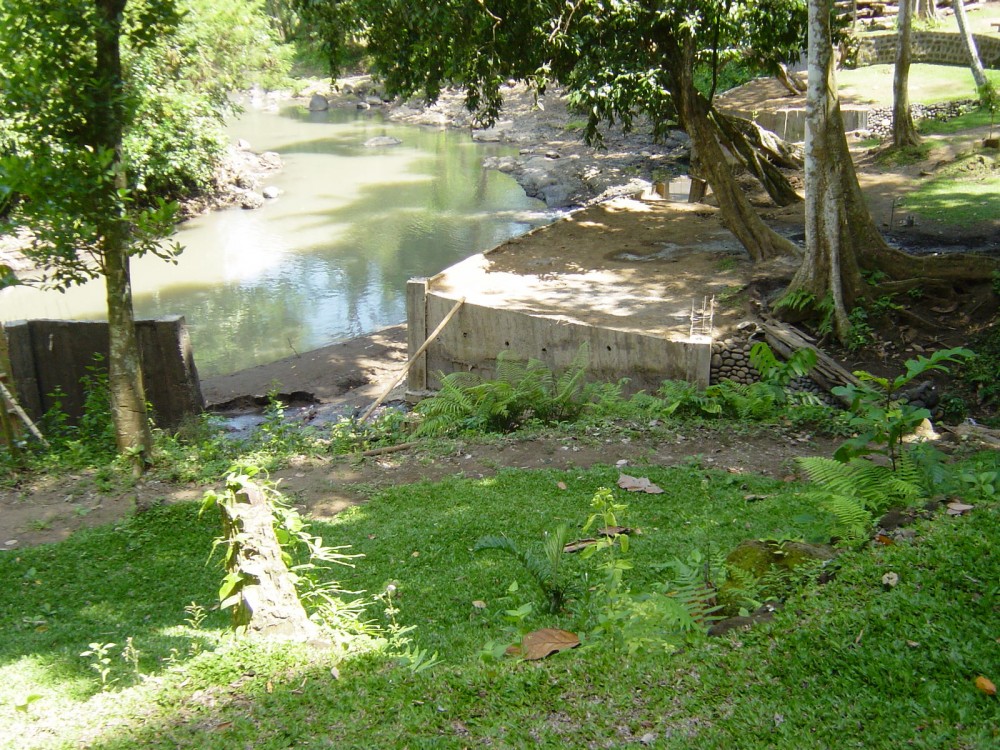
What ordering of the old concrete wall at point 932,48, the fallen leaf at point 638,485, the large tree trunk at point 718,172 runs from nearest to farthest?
the fallen leaf at point 638,485 < the large tree trunk at point 718,172 < the old concrete wall at point 932,48

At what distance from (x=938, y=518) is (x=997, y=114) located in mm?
22137

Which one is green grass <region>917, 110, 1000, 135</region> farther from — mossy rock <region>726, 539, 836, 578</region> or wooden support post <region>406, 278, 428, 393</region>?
mossy rock <region>726, 539, 836, 578</region>

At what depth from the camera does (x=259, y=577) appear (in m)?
5.05

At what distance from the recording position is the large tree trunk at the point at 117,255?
342 inches

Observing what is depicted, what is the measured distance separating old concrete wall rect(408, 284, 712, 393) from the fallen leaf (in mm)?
4922

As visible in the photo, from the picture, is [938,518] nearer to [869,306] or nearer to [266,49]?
[869,306]

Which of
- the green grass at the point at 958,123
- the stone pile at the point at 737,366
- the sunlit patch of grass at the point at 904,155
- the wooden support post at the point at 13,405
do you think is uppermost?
the green grass at the point at 958,123

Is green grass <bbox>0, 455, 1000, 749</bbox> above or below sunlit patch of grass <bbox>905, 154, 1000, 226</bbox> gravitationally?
below

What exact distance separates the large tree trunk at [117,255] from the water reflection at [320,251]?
976 centimetres

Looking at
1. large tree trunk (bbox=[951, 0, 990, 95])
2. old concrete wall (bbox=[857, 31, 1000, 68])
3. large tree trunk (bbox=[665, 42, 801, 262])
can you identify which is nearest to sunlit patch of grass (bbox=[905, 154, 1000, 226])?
large tree trunk (bbox=[951, 0, 990, 95])

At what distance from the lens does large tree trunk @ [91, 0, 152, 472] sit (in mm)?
8680

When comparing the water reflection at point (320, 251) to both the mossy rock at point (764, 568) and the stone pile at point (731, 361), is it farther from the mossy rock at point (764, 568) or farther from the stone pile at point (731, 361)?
the mossy rock at point (764, 568)

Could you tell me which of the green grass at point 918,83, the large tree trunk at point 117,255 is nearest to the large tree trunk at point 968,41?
the green grass at point 918,83

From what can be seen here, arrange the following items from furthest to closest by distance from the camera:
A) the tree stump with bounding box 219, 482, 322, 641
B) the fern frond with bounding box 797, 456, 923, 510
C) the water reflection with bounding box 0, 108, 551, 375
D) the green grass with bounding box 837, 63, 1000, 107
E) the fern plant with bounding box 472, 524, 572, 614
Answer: the green grass with bounding box 837, 63, 1000, 107 < the water reflection with bounding box 0, 108, 551, 375 < the fern frond with bounding box 797, 456, 923, 510 < the fern plant with bounding box 472, 524, 572, 614 < the tree stump with bounding box 219, 482, 322, 641
